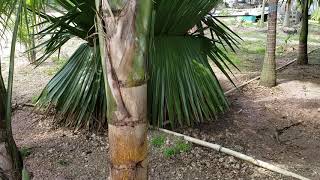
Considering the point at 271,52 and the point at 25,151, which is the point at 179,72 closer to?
the point at 25,151

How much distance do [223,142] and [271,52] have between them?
2.22 meters

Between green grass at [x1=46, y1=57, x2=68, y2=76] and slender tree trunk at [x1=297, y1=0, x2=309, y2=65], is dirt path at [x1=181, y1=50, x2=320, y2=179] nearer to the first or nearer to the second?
slender tree trunk at [x1=297, y1=0, x2=309, y2=65]

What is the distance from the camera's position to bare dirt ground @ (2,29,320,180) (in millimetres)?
3605

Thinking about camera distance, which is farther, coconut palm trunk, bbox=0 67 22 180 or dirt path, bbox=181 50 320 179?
dirt path, bbox=181 50 320 179

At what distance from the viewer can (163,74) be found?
4.14 metres

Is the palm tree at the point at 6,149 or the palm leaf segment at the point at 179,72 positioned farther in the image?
the palm leaf segment at the point at 179,72

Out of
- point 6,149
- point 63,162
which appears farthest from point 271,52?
point 6,149

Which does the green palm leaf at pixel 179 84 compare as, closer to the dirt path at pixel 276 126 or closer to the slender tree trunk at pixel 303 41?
the dirt path at pixel 276 126

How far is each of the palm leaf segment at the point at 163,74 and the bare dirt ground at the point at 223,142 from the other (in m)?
0.20

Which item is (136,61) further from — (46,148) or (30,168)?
(46,148)

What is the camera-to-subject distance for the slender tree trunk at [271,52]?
5770 mm

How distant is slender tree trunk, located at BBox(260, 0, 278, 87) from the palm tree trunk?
458 cm

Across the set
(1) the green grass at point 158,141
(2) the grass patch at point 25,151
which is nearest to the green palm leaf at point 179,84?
(1) the green grass at point 158,141

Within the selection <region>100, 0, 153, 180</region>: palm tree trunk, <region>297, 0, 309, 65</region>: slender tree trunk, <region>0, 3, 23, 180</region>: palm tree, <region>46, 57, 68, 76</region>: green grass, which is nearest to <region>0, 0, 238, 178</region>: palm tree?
<region>0, 3, 23, 180</region>: palm tree
